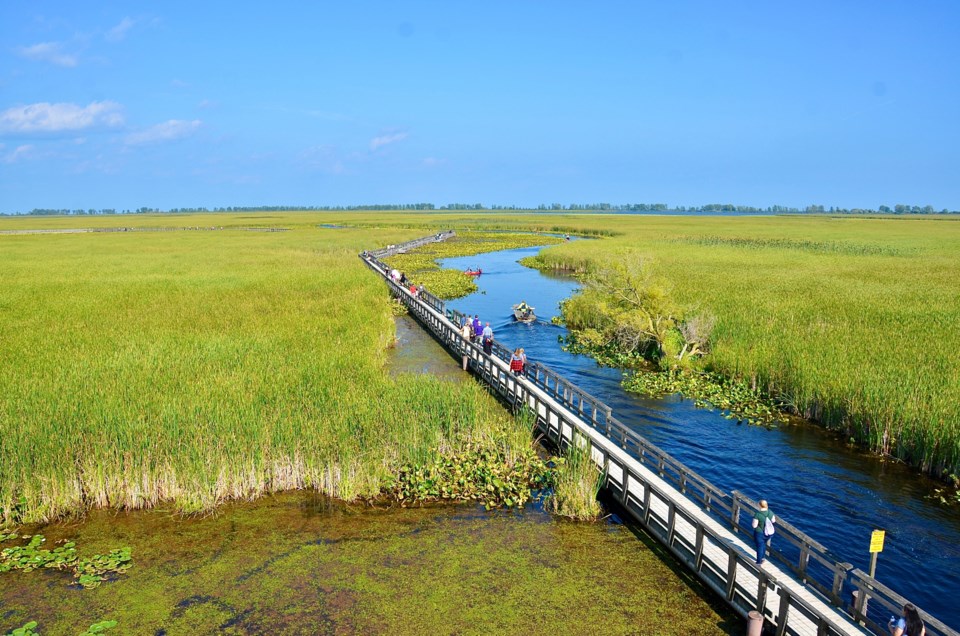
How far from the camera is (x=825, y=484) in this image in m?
15.8

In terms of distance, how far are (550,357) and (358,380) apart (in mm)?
12069

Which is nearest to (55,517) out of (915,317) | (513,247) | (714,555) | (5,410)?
(5,410)

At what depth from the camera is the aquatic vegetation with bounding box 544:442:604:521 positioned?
532 inches

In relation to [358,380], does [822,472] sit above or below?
below

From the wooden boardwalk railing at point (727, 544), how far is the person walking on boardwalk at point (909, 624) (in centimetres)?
12

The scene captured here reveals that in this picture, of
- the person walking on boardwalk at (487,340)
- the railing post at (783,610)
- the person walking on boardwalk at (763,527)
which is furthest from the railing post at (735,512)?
the person walking on boardwalk at (487,340)

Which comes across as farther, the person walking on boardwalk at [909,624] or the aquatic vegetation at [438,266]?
the aquatic vegetation at [438,266]

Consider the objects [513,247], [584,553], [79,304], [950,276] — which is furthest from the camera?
[513,247]

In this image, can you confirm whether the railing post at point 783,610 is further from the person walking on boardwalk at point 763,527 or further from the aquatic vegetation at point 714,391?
the aquatic vegetation at point 714,391

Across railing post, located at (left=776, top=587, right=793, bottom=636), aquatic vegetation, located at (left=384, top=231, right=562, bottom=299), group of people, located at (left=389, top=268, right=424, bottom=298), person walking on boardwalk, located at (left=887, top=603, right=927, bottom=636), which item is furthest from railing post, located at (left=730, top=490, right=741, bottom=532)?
aquatic vegetation, located at (left=384, top=231, right=562, bottom=299)

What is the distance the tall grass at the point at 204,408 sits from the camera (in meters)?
13.8

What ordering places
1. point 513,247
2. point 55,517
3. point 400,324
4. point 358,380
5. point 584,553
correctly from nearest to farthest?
point 584,553 → point 55,517 → point 358,380 → point 400,324 → point 513,247

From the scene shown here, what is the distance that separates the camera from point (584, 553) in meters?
12.1

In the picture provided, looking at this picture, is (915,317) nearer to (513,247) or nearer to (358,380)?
(358,380)
